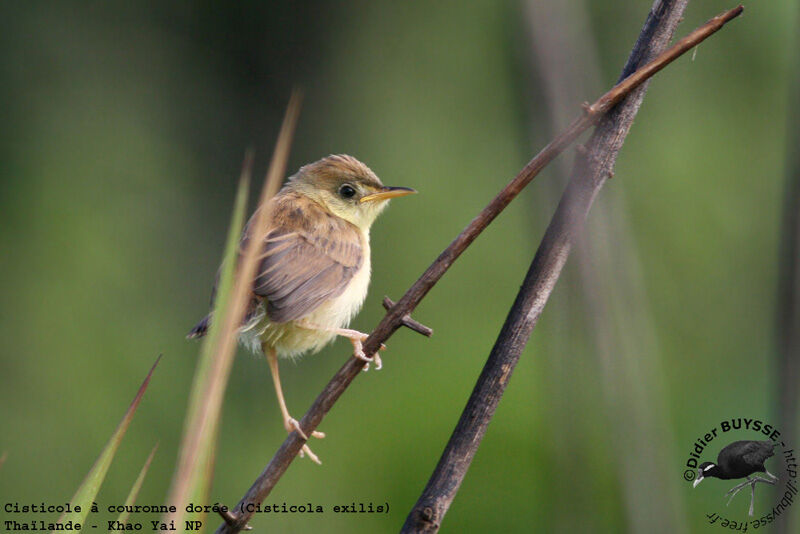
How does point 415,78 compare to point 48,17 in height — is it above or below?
above

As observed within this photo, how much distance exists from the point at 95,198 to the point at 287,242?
5.60m

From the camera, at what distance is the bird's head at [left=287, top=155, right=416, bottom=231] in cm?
433

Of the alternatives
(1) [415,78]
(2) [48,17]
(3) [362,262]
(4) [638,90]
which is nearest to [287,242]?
(3) [362,262]

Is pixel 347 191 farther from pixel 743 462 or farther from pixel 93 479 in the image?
pixel 93 479

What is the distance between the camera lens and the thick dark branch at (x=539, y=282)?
1.78 metres

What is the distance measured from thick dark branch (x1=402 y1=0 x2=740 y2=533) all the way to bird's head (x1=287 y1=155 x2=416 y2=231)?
245cm

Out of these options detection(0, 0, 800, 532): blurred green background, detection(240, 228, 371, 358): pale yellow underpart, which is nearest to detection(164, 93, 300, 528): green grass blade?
detection(240, 228, 371, 358): pale yellow underpart

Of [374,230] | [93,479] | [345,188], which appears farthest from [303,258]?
[374,230]

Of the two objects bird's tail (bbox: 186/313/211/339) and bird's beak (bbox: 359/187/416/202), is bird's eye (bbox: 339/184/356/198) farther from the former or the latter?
bird's tail (bbox: 186/313/211/339)

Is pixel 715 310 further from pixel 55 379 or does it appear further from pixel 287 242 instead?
pixel 55 379

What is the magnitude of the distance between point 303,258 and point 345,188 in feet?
2.05

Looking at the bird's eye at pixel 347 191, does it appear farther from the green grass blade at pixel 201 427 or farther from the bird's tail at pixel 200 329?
the green grass blade at pixel 201 427

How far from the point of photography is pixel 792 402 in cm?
155

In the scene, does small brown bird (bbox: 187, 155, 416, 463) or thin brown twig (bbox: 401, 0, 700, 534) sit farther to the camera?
small brown bird (bbox: 187, 155, 416, 463)
